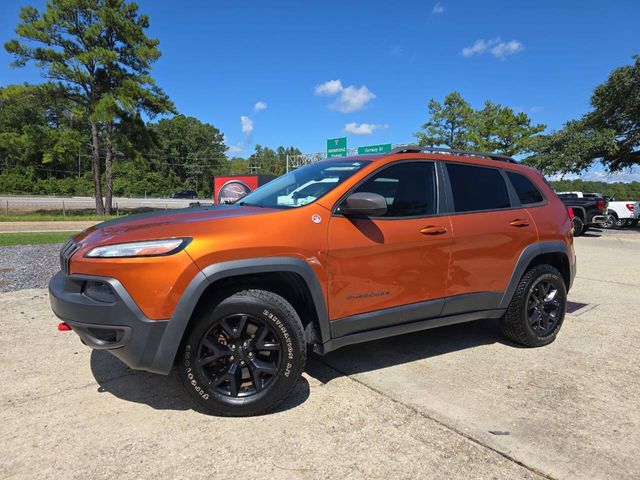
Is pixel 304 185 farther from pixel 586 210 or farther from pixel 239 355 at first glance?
pixel 586 210

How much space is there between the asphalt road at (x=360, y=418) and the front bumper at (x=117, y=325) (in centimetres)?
52

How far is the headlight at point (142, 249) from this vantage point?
101 inches

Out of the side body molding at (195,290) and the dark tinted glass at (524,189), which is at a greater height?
the dark tinted glass at (524,189)

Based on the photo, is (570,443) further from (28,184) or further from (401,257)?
(28,184)

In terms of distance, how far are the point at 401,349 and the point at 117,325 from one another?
261 centimetres

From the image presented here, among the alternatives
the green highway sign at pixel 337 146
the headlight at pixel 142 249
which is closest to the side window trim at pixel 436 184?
the headlight at pixel 142 249

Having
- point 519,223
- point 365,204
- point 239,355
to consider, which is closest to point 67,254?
point 239,355

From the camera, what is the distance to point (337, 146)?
34.2m

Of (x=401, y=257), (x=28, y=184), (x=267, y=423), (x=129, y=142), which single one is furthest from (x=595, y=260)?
(x=28, y=184)

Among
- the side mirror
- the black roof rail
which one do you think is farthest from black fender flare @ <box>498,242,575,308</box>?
the side mirror

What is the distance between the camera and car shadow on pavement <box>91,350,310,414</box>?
304cm

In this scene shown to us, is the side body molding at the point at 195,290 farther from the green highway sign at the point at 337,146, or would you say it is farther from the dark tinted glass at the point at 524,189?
the green highway sign at the point at 337,146

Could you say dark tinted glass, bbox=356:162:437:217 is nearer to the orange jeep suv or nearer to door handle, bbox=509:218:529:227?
the orange jeep suv

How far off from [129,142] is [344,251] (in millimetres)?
29090
